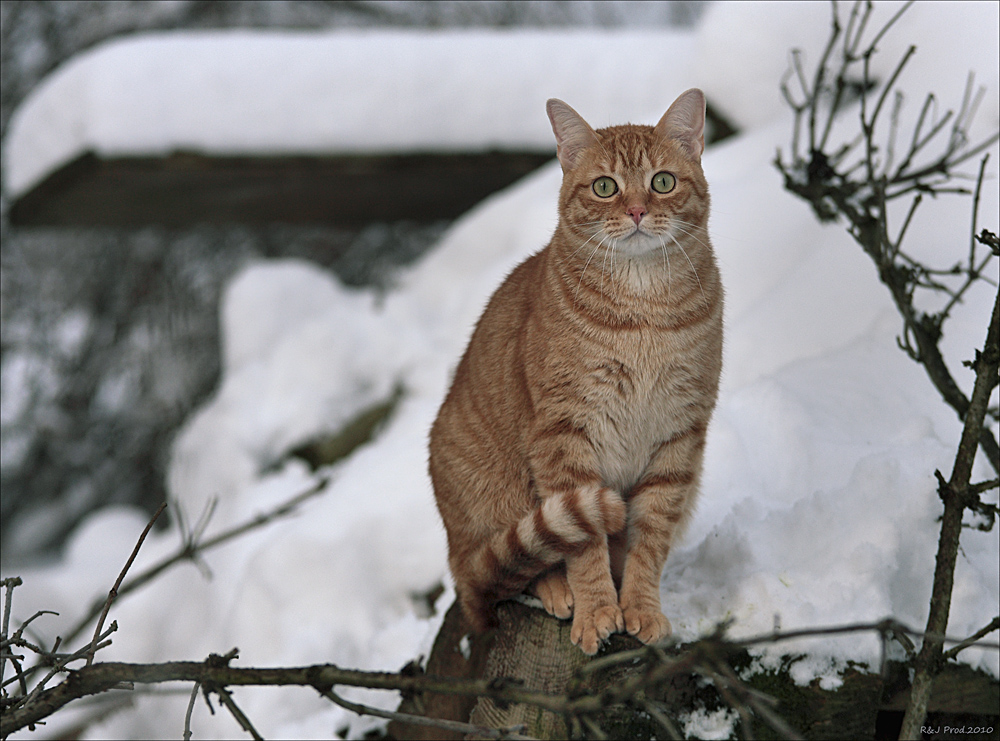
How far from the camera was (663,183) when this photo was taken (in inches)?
69.4

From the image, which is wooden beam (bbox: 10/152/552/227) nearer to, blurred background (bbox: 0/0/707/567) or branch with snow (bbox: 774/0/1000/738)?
blurred background (bbox: 0/0/707/567)

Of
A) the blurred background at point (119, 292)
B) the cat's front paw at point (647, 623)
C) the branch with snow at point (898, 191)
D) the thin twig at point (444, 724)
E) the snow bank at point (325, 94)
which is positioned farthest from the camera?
the blurred background at point (119, 292)

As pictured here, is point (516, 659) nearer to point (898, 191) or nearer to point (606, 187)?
point (606, 187)

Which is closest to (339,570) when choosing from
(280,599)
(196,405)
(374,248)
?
(280,599)

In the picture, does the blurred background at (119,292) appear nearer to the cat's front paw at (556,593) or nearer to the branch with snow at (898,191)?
the branch with snow at (898,191)

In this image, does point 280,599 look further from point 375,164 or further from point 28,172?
point 28,172

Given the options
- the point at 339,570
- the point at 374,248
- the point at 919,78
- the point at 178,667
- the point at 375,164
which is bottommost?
the point at 178,667

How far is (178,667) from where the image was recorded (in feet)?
3.96

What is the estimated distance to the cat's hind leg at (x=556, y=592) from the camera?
1768mm

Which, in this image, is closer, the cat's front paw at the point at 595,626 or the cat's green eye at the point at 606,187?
the cat's front paw at the point at 595,626

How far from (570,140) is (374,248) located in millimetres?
4976

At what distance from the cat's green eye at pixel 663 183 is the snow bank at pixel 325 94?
2.22 metres

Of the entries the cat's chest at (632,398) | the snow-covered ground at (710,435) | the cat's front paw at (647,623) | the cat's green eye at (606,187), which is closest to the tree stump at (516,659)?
the cat's front paw at (647,623)

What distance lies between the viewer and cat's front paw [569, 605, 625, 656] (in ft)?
5.44
